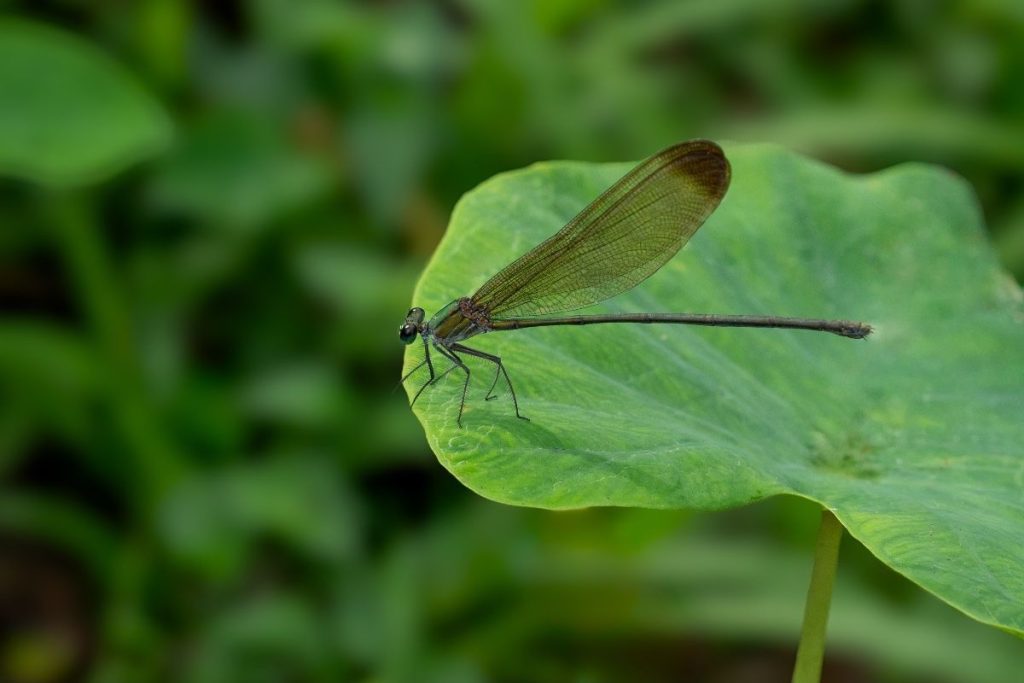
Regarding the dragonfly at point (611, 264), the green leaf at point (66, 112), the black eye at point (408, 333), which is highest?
the green leaf at point (66, 112)

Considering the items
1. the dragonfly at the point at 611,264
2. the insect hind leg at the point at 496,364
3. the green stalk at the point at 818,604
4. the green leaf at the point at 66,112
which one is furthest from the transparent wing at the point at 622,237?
the green leaf at the point at 66,112

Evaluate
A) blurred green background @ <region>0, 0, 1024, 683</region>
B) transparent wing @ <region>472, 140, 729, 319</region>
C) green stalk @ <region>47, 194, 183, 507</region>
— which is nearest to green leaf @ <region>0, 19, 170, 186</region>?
blurred green background @ <region>0, 0, 1024, 683</region>

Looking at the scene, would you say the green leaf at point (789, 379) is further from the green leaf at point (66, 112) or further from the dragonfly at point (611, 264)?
the green leaf at point (66, 112)

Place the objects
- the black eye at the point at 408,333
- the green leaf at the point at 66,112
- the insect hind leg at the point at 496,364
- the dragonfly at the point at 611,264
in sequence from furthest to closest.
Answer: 1. the green leaf at the point at 66,112
2. the black eye at the point at 408,333
3. the dragonfly at the point at 611,264
4. the insect hind leg at the point at 496,364

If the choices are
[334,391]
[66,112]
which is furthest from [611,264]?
[66,112]

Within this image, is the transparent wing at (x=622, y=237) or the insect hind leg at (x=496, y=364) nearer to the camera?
the insect hind leg at (x=496, y=364)

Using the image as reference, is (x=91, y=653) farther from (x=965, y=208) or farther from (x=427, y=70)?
(x=965, y=208)
